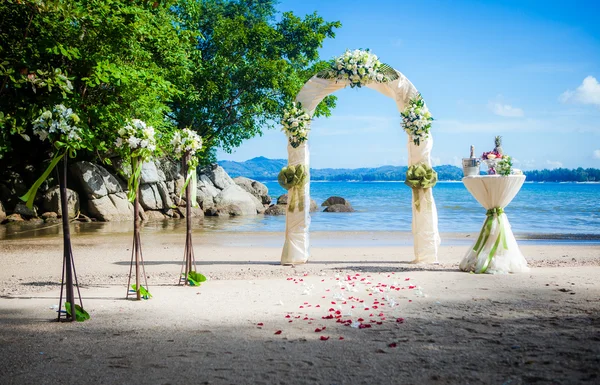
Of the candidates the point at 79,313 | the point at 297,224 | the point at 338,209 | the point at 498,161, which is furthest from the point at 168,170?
the point at 79,313

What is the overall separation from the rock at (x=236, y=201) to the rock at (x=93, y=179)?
6537 millimetres

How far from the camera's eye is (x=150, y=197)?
86.5ft

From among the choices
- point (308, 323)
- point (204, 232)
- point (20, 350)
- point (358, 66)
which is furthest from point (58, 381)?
point (204, 232)

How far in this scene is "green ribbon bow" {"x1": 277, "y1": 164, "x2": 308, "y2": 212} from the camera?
1070 cm

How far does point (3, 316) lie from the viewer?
6422 millimetres

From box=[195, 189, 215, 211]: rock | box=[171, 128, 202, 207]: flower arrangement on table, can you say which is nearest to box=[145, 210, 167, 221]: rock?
box=[195, 189, 215, 211]: rock

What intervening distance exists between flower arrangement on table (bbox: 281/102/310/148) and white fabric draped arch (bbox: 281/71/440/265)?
156 millimetres

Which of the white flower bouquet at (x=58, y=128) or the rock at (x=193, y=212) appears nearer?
the white flower bouquet at (x=58, y=128)

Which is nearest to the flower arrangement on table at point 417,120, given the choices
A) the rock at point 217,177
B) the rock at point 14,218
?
the rock at point 14,218

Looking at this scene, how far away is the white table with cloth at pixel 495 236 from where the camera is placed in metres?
8.95

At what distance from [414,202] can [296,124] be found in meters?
2.89

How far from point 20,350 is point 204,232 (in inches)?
599

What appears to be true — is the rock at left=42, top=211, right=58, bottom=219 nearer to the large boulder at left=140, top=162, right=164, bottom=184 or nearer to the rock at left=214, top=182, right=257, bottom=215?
the large boulder at left=140, top=162, right=164, bottom=184

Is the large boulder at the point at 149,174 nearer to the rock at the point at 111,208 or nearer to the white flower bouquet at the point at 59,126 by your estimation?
the rock at the point at 111,208
